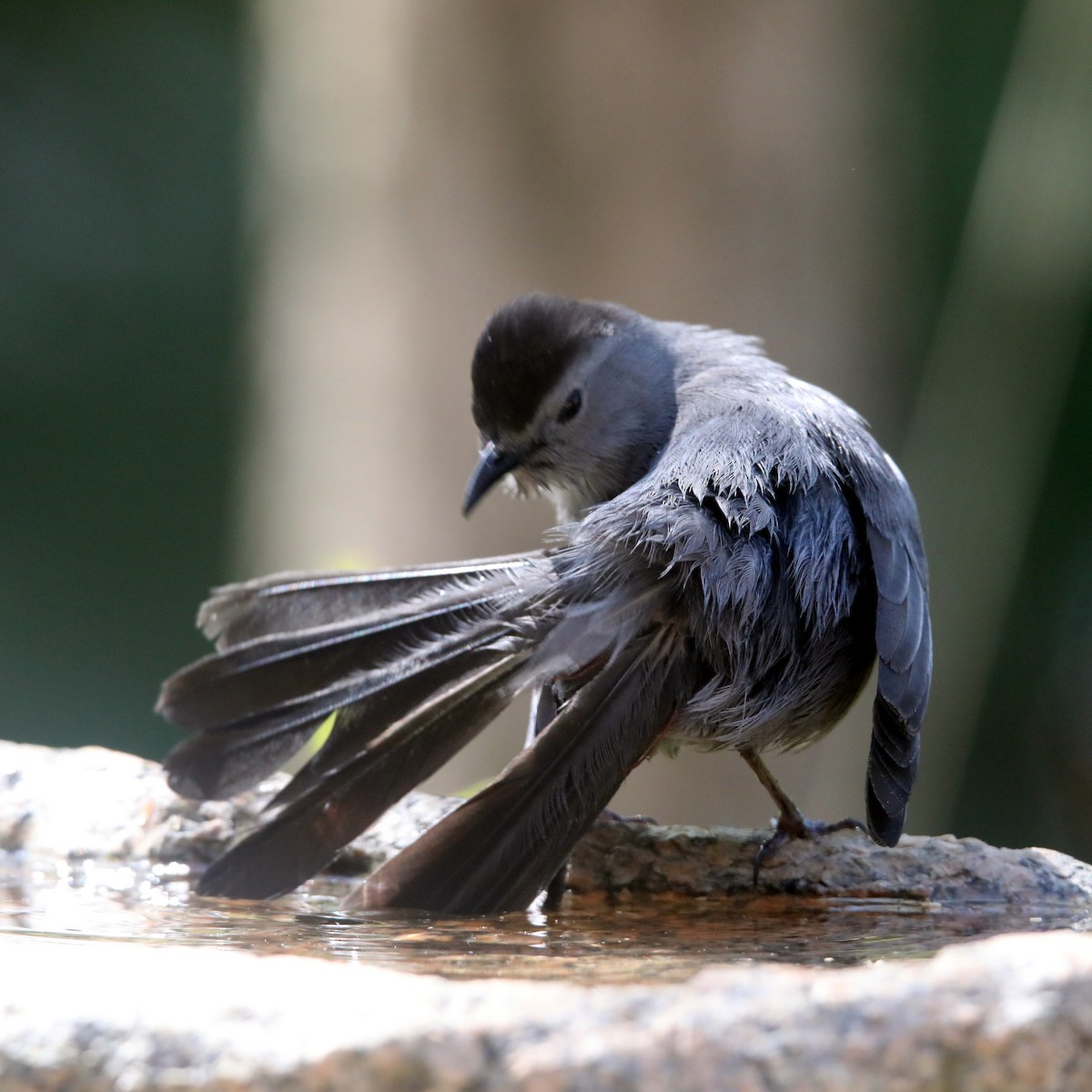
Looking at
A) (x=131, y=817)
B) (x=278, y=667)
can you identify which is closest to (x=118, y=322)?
(x=131, y=817)

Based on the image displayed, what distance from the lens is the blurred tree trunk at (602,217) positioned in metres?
4.34

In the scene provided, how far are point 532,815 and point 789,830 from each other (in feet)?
2.24

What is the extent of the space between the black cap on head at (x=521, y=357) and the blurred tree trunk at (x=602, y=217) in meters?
1.04

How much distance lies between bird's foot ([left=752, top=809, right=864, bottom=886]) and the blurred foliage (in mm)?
5162

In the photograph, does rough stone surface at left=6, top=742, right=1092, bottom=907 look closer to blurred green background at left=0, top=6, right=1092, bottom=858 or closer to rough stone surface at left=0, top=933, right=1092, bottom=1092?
blurred green background at left=0, top=6, right=1092, bottom=858

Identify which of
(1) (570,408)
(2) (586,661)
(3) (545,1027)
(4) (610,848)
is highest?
(1) (570,408)

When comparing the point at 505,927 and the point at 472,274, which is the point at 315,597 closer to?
the point at 505,927

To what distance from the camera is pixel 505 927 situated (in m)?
2.27

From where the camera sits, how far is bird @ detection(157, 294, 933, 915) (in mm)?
2387

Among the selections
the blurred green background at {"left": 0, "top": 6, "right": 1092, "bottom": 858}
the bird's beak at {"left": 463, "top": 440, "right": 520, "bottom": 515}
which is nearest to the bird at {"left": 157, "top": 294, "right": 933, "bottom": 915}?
the bird's beak at {"left": 463, "top": 440, "right": 520, "bottom": 515}

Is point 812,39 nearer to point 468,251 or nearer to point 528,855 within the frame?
point 468,251

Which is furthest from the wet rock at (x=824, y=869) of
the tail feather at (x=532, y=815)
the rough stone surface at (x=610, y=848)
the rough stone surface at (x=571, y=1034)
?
the rough stone surface at (x=571, y=1034)

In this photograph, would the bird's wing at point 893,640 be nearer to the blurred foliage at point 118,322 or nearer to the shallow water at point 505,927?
the shallow water at point 505,927

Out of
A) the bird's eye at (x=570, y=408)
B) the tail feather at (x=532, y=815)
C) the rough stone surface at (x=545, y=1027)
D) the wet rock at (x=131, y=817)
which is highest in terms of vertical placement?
the bird's eye at (x=570, y=408)
